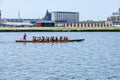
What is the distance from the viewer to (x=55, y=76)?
46375mm

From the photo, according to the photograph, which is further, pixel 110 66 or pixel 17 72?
pixel 110 66

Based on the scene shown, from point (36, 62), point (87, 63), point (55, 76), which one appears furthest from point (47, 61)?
point (55, 76)

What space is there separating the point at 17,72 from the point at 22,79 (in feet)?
14.7

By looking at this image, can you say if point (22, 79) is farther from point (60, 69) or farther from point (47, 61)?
point (47, 61)

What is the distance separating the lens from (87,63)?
5709 centimetres

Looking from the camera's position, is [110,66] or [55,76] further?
[110,66]

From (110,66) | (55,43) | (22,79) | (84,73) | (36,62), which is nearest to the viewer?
(22,79)

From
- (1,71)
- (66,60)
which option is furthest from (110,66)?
(1,71)

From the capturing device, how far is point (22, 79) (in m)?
44.4

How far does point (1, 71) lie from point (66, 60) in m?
13.4

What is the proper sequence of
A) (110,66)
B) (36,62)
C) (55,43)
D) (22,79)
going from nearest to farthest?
(22,79) < (110,66) < (36,62) < (55,43)

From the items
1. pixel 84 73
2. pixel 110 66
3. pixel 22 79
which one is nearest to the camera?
pixel 22 79

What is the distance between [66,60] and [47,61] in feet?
8.89

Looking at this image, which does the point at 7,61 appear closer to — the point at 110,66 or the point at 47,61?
the point at 47,61
